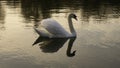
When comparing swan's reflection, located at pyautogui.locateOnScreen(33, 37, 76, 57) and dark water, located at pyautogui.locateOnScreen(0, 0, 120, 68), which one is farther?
swan's reflection, located at pyautogui.locateOnScreen(33, 37, 76, 57)

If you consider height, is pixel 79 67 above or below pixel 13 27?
above

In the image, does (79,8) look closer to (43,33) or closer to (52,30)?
(43,33)

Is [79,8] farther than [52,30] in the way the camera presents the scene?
Yes

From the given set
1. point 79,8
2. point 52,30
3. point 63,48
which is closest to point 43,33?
point 52,30

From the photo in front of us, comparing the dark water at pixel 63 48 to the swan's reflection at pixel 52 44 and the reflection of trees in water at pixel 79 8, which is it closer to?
the swan's reflection at pixel 52 44

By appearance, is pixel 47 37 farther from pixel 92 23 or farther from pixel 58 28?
pixel 92 23

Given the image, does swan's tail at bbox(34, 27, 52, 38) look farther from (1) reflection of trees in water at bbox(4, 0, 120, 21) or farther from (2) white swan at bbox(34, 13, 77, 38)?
(1) reflection of trees in water at bbox(4, 0, 120, 21)

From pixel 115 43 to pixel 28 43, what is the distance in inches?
141

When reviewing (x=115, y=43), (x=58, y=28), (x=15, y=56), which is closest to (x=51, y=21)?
(x=58, y=28)

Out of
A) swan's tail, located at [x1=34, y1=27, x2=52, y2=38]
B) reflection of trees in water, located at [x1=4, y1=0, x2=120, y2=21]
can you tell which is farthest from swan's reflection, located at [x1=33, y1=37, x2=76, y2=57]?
reflection of trees in water, located at [x1=4, y1=0, x2=120, y2=21]

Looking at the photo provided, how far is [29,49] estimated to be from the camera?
1507 cm

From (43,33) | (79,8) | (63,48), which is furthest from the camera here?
(79,8)

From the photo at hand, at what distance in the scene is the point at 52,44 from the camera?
1683cm

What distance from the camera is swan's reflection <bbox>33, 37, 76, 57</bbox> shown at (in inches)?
596
